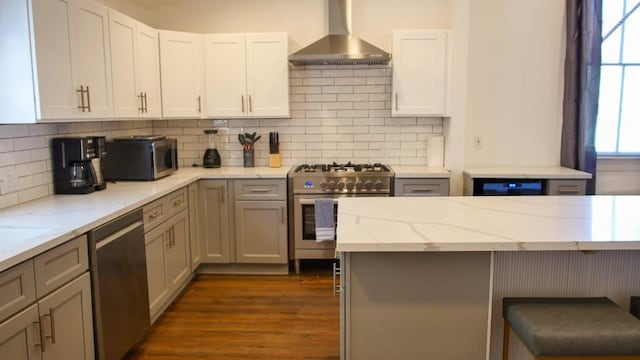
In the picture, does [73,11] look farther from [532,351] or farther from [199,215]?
[532,351]

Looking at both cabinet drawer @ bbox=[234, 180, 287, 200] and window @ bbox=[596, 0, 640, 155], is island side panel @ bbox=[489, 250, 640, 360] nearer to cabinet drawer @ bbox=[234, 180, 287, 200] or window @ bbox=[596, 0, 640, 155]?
cabinet drawer @ bbox=[234, 180, 287, 200]

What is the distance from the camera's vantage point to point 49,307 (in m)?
1.98

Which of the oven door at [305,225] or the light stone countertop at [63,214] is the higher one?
the light stone countertop at [63,214]

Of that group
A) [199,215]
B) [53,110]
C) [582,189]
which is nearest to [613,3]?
[582,189]

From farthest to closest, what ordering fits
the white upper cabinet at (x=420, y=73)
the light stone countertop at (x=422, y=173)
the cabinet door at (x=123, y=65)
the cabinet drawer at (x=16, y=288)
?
1. the white upper cabinet at (x=420, y=73)
2. the light stone countertop at (x=422, y=173)
3. the cabinet door at (x=123, y=65)
4. the cabinet drawer at (x=16, y=288)

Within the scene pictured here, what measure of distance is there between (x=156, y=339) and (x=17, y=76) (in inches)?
70.2

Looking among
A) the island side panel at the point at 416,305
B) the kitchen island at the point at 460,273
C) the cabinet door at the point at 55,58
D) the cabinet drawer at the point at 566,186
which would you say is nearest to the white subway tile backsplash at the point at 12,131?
the cabinet door at the point at 55,58

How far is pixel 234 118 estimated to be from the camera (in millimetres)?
4551

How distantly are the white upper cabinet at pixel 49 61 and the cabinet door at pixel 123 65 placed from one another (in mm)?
237

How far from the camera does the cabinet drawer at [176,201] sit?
11.2 ft

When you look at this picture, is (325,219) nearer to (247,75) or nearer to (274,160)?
(274,160)

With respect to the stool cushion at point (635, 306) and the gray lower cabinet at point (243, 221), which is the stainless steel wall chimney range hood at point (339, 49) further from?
the stool cushion at point (635, 306)

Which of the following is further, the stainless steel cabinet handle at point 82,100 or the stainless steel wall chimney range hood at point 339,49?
the stainless steel wall chimney range hood at point 339,49

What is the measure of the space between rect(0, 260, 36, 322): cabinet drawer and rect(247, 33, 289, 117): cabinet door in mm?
2746
